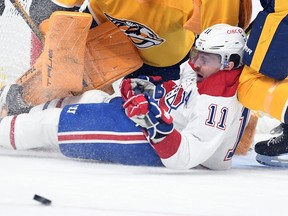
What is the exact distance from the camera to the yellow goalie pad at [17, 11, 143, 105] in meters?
2.28

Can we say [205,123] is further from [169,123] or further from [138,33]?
[138,33]

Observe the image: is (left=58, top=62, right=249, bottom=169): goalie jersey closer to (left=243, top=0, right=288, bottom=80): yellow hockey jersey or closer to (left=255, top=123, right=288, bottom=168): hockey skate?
(left=243, top=0, right=288, bottom=80): yellow hockey jersey

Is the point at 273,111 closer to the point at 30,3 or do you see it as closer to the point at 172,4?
the point at 172,4

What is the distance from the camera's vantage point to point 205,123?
72.0 inches

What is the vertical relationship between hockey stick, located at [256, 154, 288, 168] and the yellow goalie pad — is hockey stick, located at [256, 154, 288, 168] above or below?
below

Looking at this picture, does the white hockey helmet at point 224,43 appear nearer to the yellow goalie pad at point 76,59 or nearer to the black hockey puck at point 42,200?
the yellow goalie pad at point 76,59

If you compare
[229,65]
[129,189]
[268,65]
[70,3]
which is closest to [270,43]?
[268,65]

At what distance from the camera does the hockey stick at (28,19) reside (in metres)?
2.52

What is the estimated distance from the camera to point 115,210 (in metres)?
1.20

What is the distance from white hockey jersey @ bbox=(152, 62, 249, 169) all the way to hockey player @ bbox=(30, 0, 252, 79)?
26cm

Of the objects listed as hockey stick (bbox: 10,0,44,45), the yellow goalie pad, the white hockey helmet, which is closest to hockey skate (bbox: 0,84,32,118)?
the yellow goalie pad

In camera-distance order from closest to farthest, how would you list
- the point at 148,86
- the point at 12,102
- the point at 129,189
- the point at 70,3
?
the point at 129,189 → the point at 148,86 → the point at 12,102 → the point at 70,3

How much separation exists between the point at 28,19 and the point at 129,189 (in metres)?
1.30

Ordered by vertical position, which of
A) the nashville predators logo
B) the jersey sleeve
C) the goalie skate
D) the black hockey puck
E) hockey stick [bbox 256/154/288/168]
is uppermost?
the black hockey puck
